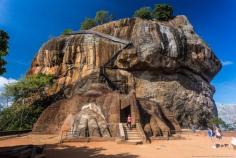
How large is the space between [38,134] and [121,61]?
19.1 metres

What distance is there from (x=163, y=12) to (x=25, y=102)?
102 ft

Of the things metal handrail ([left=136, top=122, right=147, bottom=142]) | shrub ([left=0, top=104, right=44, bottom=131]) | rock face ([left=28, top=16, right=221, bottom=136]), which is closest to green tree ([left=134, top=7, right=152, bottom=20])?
rock face ([left=28, top=16, right=221, bottom=136])

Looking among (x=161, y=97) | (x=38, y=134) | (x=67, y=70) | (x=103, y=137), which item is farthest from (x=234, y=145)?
(x=67, y=70)

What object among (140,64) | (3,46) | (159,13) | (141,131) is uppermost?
(159,13)

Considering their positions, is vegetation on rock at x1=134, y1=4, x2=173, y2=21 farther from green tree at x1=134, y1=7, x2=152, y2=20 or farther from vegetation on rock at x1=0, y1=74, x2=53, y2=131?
vegetation on rock at x1=0, y1=74, x2=53, y2=131

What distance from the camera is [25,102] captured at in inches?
1620

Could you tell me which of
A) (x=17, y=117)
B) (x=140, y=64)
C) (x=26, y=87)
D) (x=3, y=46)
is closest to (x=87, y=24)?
(x=140, y=64)

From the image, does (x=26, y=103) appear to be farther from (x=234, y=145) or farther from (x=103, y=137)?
(x=234, y=145)

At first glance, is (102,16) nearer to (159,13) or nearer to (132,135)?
(159,13)

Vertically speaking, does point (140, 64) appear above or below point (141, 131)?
above

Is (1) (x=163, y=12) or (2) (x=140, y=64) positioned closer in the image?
(2) (x=140, y=64)

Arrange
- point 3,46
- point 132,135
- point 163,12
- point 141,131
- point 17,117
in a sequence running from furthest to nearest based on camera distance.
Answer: point 163,12 → point 17,117 → point 141,131 → point 132,135 → point 3,46

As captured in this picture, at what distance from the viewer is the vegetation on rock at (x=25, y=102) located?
39.1 meters

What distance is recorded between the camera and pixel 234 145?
1658cm
